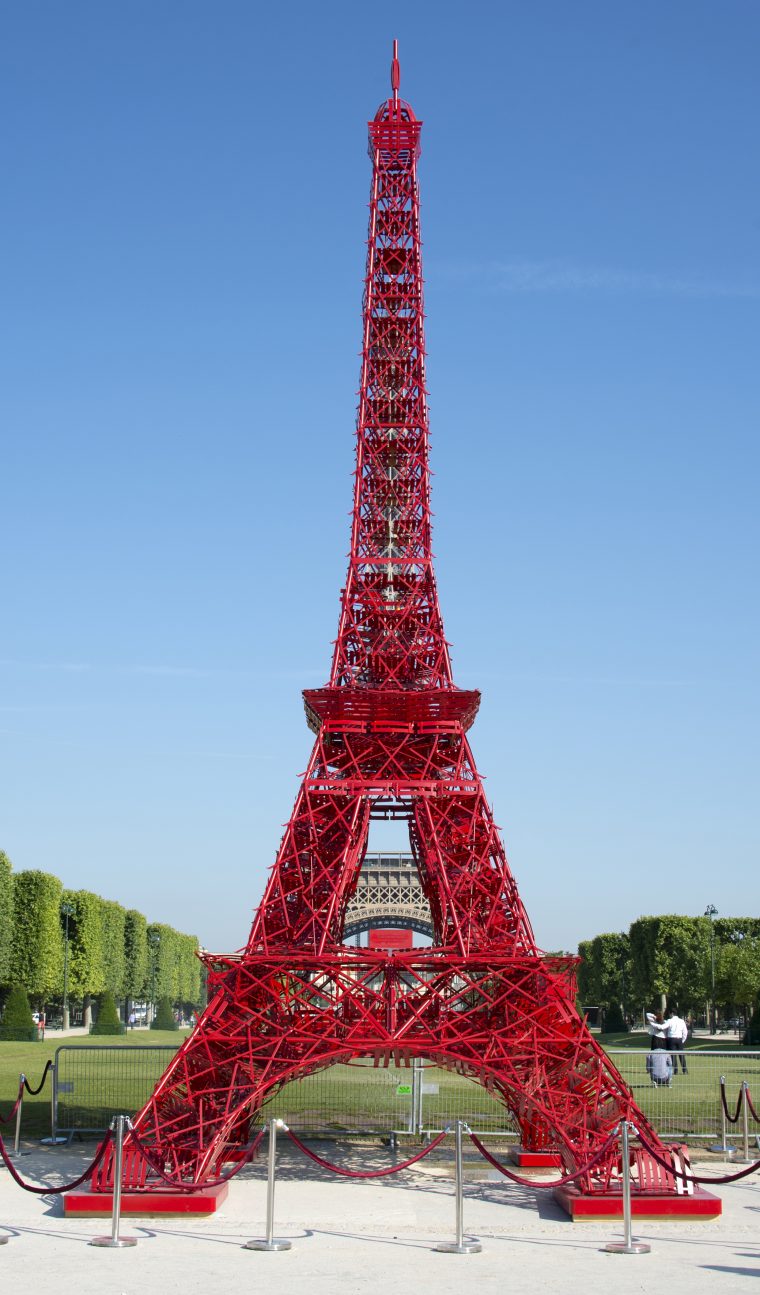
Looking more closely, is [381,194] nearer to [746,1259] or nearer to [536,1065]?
[536,1065]

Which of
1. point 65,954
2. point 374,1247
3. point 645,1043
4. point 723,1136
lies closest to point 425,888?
point 723,1136

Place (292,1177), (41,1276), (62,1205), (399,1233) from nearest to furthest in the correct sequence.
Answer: (41,1276) < (399,1233) < (62,1205) < (292,1177)

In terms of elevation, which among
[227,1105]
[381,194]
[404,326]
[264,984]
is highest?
[381,194]

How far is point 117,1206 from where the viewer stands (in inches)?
676

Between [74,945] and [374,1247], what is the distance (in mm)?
63000

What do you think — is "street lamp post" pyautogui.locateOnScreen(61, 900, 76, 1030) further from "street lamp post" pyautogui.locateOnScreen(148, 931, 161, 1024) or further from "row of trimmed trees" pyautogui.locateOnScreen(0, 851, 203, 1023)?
"street lamp post" pyautogui.locateOnScreen(148, 931, 161, 1024)

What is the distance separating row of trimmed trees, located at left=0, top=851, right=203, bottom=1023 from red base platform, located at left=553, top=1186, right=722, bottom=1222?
161 feet

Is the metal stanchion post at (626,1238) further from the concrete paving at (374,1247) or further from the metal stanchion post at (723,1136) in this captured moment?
the metal stanchion post at (723,1136)

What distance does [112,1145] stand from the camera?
61.6 ft

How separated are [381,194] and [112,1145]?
2243 cm

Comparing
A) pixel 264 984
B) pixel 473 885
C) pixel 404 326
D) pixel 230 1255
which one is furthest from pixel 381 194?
pixel 230 1255

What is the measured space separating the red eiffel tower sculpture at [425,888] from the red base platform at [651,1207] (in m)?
0.26

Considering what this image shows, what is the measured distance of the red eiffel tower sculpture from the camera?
20.6 m

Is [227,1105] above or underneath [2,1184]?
above
